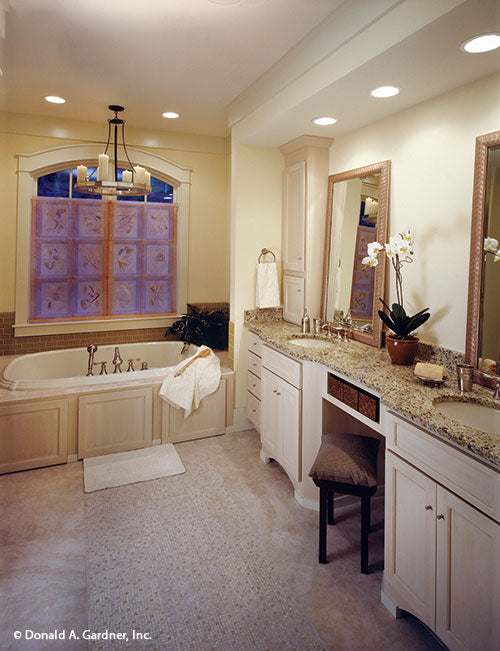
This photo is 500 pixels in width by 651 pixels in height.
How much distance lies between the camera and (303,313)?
3.38 m

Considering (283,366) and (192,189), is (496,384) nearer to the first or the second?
(283,366)

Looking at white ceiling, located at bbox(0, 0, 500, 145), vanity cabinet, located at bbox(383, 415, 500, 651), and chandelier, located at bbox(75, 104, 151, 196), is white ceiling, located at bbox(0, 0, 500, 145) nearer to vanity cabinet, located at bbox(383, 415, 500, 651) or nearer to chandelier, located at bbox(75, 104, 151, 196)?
chandelier, located at bbox(75, 104, 151, 196)

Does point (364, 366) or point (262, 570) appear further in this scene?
point (364, 366)

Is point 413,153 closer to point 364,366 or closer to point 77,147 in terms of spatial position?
point 364,366

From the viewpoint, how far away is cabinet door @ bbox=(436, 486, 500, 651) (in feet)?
4.26

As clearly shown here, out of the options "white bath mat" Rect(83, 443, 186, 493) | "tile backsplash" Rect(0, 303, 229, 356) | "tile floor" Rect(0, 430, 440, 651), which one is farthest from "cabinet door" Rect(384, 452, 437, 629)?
"tile backsplash" Rect(0, 303, 229, 356)

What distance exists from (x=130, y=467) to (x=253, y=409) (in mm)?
1032

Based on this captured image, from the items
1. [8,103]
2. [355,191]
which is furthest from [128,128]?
[355,191]

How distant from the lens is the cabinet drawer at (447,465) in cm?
131

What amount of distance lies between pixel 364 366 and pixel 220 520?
1.19 metres

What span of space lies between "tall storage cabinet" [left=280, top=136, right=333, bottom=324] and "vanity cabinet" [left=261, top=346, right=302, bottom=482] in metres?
0.62

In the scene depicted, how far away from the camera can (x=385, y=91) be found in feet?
7.41

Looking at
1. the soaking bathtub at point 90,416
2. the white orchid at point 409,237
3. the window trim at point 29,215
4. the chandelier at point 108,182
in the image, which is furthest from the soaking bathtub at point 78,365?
the white orchid at point 409,237

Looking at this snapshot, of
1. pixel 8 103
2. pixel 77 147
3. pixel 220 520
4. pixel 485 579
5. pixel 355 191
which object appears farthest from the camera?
pixel 77 147
